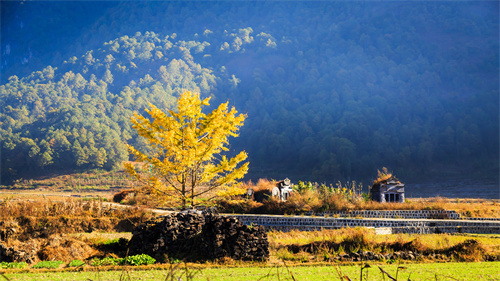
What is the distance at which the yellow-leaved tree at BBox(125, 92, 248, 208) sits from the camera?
18609 mm

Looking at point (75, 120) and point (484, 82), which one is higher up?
point (484, 82)

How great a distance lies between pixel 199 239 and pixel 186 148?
535 cm

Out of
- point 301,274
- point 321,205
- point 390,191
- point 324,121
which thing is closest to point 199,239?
point 301,274

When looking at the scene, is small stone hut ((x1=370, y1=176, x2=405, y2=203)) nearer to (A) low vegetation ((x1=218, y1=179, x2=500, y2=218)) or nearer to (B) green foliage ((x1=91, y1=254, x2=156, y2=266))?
(A) low vegetation ((x1=218, y1=179, x2=500, y2=218))

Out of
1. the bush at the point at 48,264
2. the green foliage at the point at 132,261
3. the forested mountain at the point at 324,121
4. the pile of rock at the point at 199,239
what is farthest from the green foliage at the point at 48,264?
the forested mountain at the point at 324,121

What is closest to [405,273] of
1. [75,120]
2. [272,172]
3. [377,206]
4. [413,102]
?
[377,206]

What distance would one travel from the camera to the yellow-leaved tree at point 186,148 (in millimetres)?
18609

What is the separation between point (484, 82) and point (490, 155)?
51050 mm

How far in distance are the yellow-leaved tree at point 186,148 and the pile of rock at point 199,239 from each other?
3.13 meters

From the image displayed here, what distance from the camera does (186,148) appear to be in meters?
19.1

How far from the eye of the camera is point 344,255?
14.2 metres

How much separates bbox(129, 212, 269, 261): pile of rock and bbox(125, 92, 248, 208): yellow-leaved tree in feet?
10.3

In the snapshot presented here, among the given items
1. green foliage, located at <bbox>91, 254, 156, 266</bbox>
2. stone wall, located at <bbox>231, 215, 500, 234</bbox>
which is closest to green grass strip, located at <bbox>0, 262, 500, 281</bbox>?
green foliage, located at <bbox>91, 254, 156, 266</bbox>

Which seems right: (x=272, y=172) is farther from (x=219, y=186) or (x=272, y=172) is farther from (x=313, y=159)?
(x=219, y=186)
